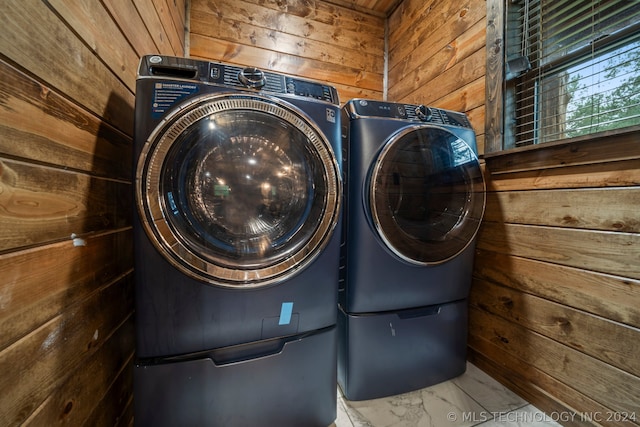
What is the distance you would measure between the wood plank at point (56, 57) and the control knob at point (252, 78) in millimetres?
401

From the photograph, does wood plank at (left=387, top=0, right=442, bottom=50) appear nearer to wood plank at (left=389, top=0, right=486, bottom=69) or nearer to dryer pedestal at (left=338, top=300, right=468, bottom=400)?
wood plank at (left=389, top=0, right=486, bottom=69)

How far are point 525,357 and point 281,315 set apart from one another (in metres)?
1.14

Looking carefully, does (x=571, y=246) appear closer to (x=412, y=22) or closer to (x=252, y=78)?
(x=252, y=78)

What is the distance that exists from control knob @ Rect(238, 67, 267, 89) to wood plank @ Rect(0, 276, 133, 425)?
2.54ft

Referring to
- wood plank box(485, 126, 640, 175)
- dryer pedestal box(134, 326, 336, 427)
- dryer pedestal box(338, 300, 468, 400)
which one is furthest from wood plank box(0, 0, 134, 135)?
wood plank box(485, 126, 640, 175)

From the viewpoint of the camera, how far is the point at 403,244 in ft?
3.19

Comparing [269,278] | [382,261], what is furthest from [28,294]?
[382,261]

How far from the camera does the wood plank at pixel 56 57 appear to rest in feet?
1.45

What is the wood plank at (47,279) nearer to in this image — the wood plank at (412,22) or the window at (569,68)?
the window at (569,68)

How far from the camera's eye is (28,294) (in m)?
0.47

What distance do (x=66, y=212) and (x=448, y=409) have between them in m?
1.50

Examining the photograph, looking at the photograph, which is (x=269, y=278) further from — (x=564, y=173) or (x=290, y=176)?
(x=564, y=173)

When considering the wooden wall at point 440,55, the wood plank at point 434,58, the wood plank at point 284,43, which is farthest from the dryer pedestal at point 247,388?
the wood plank at point 284,43

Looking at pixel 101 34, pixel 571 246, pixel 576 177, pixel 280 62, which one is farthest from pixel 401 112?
pixel 280 62
